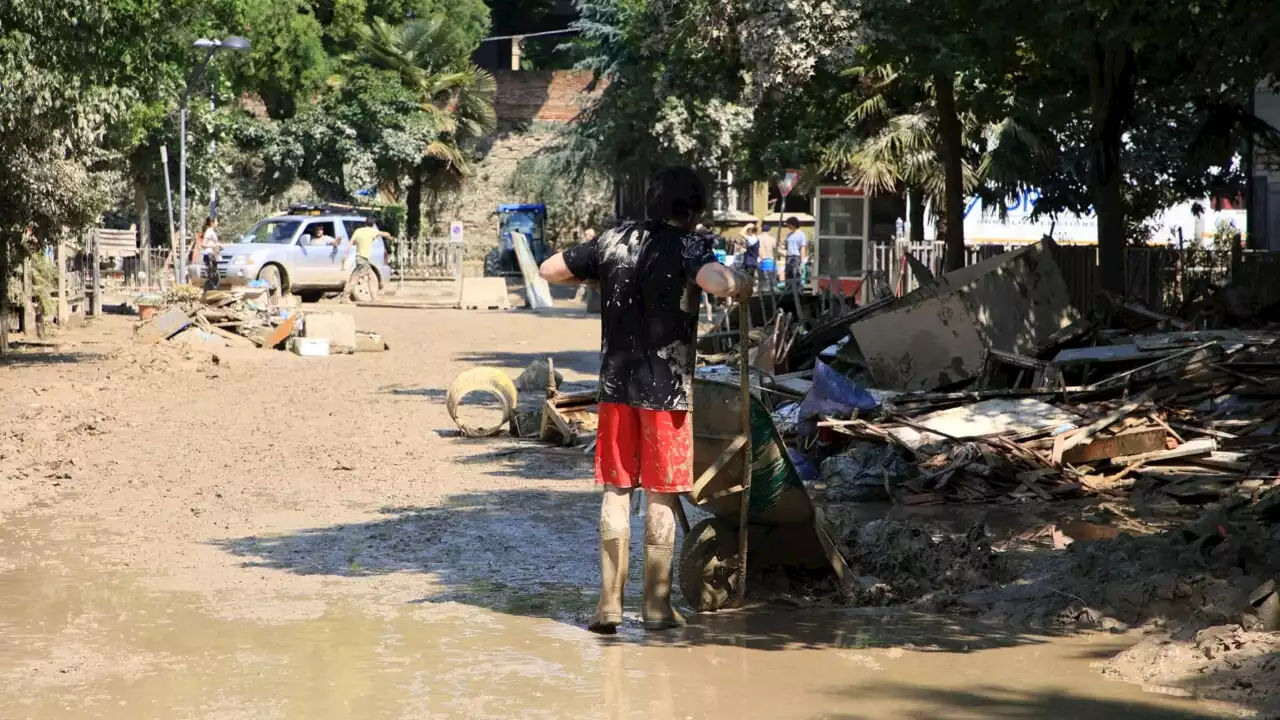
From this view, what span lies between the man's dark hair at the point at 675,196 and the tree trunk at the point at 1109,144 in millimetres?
8489

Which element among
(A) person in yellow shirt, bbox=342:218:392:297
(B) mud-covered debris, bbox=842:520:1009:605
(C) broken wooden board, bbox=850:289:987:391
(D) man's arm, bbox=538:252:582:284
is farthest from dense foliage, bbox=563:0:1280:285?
(A) person in yellow shirt, bbox=342:218:392:297

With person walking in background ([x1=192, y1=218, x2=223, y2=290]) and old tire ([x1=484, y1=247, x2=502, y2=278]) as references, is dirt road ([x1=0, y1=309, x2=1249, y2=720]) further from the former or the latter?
old tire ([x1=484, y1=247, x2=502, y2=278])

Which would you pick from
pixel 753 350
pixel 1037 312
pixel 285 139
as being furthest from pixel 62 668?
pixel 285 139

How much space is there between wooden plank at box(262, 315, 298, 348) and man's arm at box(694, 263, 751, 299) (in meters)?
17.0

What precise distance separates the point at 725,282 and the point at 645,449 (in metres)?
0.76

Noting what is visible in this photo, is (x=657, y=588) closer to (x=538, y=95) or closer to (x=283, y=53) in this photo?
(x=283, y=53)

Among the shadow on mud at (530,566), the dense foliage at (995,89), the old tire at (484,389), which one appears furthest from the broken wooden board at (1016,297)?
the shadow on mud at (530,566)

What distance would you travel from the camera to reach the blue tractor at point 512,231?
50719mm

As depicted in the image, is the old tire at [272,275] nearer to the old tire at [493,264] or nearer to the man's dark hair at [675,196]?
the old tire at [493,264]

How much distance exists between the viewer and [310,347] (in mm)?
21953

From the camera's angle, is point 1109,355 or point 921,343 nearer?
point 1109,355

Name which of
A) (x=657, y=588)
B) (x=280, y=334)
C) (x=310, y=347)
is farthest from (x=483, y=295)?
(x=657, y=588)

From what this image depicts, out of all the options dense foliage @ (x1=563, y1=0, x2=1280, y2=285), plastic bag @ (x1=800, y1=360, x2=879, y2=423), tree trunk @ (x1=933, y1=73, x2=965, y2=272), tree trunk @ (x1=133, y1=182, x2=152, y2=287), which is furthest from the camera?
tree trunk @ (x1=133, y1=182, x2=152, y2=287)

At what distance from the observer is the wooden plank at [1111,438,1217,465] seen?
10.2 metres
